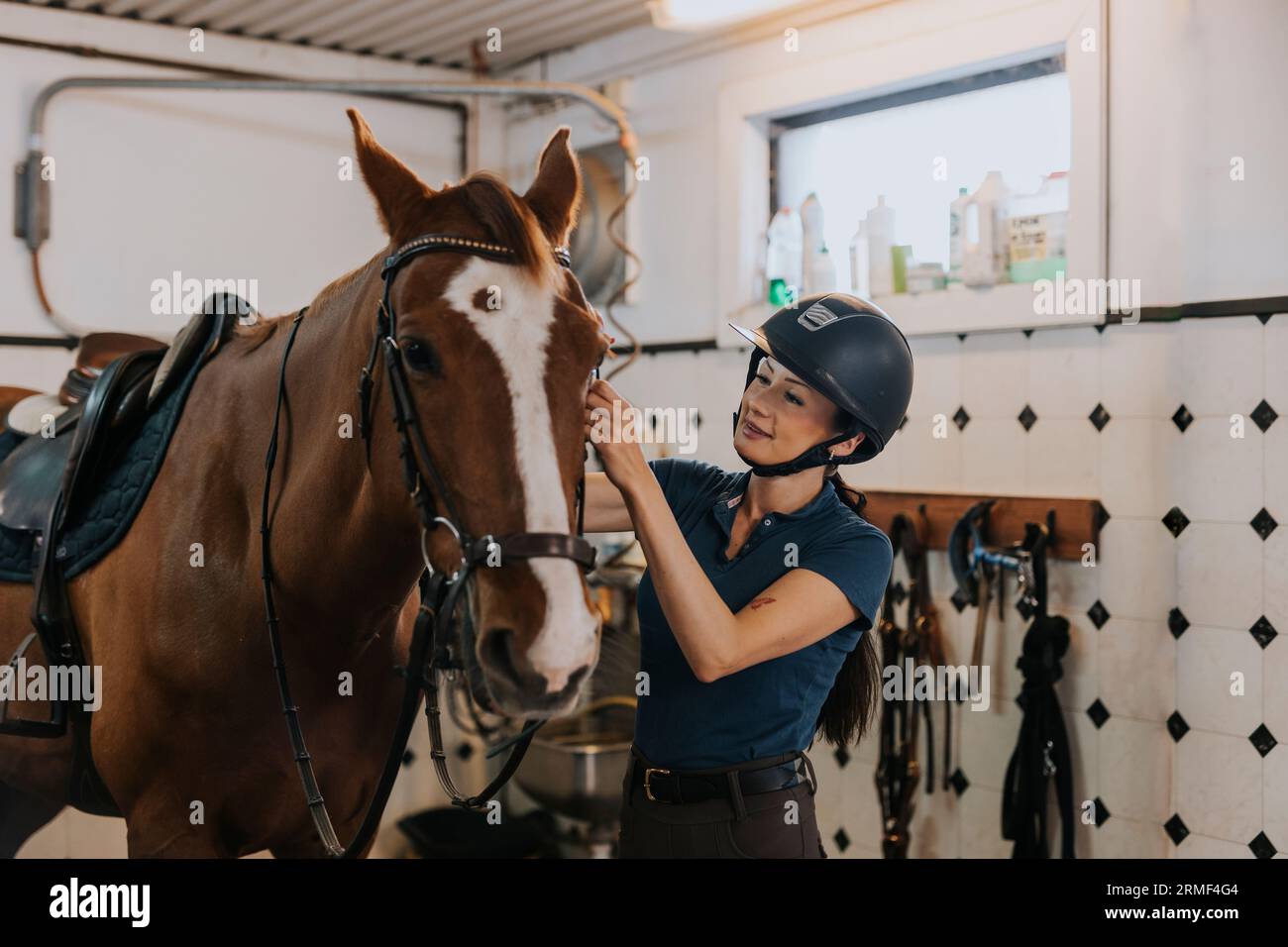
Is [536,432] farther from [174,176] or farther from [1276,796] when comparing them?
[174,176]

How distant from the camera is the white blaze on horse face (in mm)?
1153

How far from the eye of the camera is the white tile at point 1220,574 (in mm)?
2670

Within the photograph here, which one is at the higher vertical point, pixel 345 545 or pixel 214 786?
pixel 345 545

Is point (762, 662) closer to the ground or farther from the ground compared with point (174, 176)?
closer to the ground

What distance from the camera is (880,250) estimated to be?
11.5ft

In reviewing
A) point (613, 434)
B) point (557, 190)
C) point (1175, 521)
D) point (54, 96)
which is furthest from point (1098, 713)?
point (54, 96)

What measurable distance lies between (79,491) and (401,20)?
2930mm

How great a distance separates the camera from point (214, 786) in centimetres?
162

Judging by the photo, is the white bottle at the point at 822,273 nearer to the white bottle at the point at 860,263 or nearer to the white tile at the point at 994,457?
the white bottle at the point at 860,263

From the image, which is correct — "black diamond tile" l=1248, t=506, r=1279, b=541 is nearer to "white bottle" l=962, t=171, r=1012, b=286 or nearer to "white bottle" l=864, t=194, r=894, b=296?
"white bottle" l=962, t=171, r=1012, b=286
